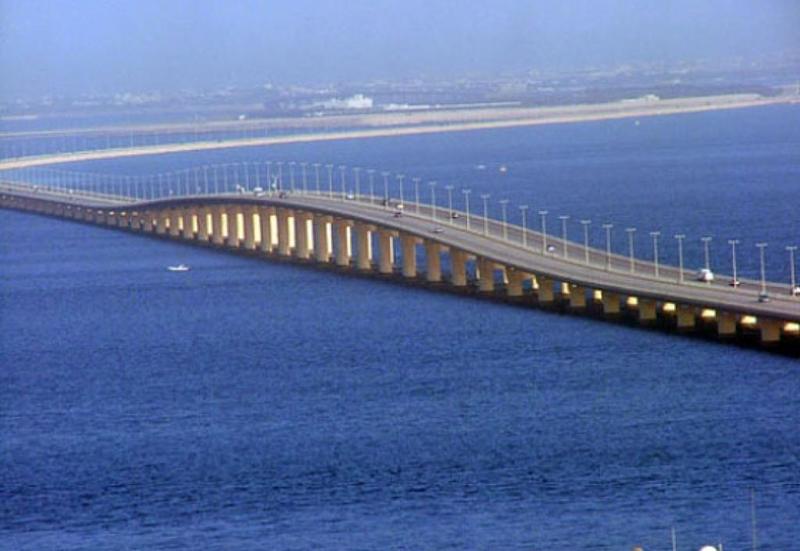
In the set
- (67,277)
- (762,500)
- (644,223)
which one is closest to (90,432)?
(762,500)

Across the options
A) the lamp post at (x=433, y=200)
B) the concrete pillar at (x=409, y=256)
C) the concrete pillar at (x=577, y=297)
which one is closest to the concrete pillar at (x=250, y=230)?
the lamp post at (x=433, y=200)

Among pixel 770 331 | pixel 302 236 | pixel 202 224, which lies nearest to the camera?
pixel 770 331

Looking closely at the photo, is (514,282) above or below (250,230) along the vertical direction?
above

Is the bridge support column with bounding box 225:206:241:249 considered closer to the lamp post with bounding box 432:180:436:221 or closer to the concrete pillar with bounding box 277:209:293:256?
the concrete pillar with bounding box 277:209:293:256

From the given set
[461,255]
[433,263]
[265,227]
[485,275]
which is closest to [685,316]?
[485,275]

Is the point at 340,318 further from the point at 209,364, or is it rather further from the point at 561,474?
the point at 561,474

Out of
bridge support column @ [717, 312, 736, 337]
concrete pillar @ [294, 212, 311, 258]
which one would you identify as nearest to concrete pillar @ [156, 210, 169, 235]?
concrete pillar @ [294, 212, 311, 258]

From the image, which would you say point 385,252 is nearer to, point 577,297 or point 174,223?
point 577,297
